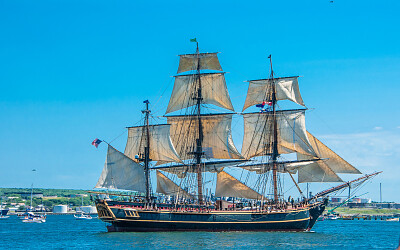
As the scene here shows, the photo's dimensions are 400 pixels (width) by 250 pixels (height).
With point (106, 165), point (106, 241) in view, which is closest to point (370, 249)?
point (106, 241)

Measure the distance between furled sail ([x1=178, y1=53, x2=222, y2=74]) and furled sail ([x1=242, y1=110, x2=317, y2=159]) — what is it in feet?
33.1

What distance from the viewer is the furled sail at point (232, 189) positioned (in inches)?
3418

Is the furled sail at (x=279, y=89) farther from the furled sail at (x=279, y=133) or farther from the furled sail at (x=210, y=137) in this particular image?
the furled sail at (x=210, y=137)

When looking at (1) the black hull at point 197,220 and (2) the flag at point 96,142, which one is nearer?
(1) the black hull at point 197,220

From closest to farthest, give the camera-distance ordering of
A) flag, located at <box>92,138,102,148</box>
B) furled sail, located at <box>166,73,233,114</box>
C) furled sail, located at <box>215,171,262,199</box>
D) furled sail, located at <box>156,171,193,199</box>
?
flag, located at <box>92,138,102,148</box>
furled sail, located at <box>215,171,262,199</box>
furled sail, located at <box>156,171,193,199</box>
furled sail, located at <box>166,73,233,114</box>

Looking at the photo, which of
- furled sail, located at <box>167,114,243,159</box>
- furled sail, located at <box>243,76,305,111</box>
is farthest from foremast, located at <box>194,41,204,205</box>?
furled sail, located at <box>243,76,305,111</box>

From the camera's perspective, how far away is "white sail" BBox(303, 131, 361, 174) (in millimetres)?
84750

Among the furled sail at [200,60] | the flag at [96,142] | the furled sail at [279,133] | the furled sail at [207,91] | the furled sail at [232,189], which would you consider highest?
the furled sail at [200,60]

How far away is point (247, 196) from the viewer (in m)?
86.9

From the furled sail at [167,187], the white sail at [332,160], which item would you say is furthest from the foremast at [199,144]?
the white sail at [332,160]

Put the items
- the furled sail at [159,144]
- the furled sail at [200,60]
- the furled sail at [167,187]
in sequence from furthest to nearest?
1. the furled sail at [200,60]
2. the furled sail at [167,187]
3. the furled sail at [159,144]

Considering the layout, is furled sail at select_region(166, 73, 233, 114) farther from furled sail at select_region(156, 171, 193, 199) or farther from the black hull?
the black hull

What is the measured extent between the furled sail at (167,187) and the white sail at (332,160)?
20.9 metres

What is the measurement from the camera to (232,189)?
87.3 meters
